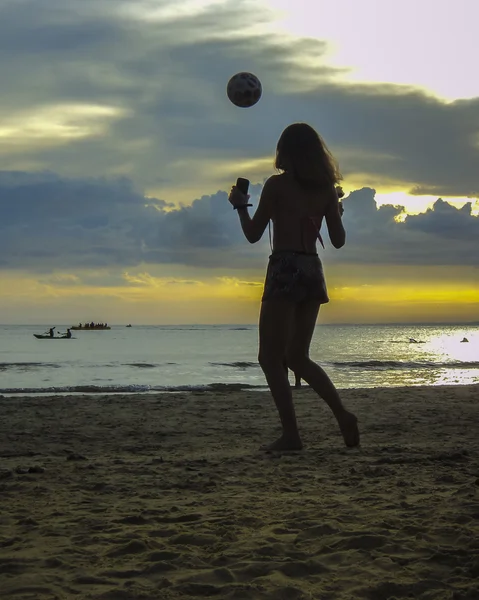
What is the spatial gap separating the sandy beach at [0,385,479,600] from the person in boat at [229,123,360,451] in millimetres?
599

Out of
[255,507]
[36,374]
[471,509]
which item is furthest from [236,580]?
[36,374]

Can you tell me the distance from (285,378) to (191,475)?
3.61 ft

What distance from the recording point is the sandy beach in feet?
7.93

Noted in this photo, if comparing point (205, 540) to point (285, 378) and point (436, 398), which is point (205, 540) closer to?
point (285, 378)

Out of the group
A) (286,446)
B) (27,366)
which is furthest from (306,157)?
(27,366)

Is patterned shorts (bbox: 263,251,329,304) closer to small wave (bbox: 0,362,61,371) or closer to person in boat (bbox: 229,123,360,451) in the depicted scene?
person in boat (bbox: 229,123,360,451)

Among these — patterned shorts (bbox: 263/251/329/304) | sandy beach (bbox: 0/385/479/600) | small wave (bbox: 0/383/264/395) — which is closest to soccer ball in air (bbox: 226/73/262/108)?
patterned shorts (bbox: 263/251/329/304)

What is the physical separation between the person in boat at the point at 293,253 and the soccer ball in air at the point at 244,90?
116 cm

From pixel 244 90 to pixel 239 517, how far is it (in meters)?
3.93

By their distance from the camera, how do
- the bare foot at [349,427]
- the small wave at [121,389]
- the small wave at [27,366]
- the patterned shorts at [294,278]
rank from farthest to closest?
the small wave at [27,366]
the small wave at [121,389]
the bare foot at [349,427]
the patterned shorts at [294,278]

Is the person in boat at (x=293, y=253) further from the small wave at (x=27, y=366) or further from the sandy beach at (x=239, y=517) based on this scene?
the small wave at (x=27, y=366)

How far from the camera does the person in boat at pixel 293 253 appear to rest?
4.87m

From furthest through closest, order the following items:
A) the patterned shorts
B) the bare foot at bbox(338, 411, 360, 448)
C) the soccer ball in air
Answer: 1. the soccer ball in air
2. the bare foot at bbox(338, 411, 360, 448)
3. the patterned shorts

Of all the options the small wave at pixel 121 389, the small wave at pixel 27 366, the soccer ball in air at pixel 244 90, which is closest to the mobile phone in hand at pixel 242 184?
the soccer ball in air at pixel 244 90
